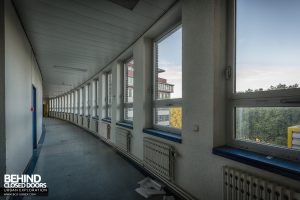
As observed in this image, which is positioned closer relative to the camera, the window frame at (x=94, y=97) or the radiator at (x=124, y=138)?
the radiator at (x=124, y=138)

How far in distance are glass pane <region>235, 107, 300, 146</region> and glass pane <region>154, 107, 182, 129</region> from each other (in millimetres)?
Answer: 986

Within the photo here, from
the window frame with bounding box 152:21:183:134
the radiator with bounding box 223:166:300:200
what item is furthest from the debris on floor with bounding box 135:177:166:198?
the radiator with bounding box 223:166:300:200

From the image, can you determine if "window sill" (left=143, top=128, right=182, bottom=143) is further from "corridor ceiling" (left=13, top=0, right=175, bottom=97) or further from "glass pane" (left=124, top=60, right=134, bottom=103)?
"corridor ceiling" (left=13, top=0, right=175, bottom=97)

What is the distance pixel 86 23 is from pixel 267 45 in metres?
2.73

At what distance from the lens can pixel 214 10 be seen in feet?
5.96

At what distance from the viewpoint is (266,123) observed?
157cm

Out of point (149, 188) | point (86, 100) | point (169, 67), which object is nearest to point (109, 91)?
point (86, 100)

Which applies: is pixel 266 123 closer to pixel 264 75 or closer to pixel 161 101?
pixel 264 75

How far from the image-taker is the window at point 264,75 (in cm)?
142

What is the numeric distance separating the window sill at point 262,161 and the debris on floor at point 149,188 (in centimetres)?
122

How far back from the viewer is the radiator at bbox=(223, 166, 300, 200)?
1.21 meters

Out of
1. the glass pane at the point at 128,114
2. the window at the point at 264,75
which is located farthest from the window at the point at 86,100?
the window at the point at 264,75

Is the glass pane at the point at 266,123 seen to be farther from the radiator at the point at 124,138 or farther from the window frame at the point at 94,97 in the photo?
the window frame at the point at 94,97

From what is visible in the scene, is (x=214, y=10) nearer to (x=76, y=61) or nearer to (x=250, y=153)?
(x=250, y=153)
